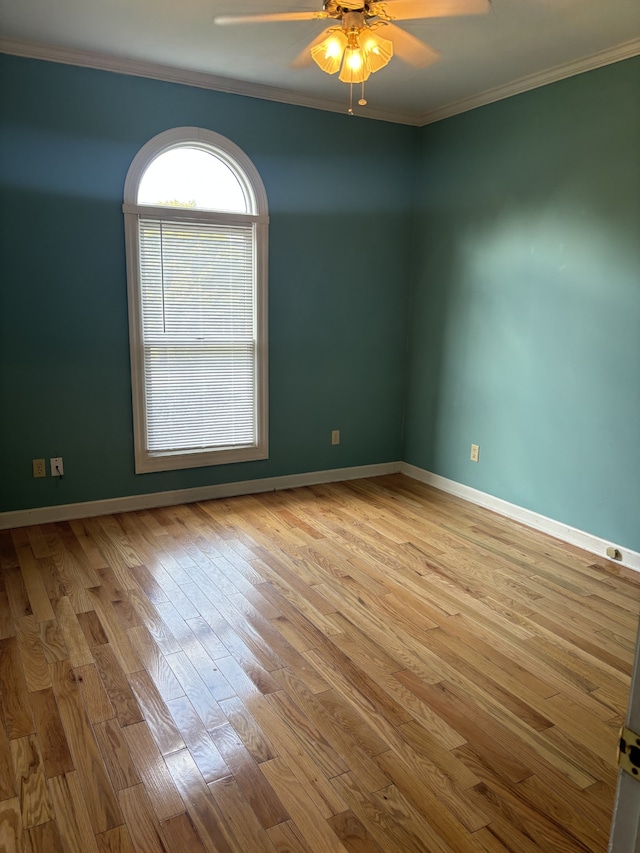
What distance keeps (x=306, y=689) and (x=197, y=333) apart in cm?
257

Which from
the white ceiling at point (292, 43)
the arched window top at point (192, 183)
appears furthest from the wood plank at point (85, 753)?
the white ceiling at point (292, 43)

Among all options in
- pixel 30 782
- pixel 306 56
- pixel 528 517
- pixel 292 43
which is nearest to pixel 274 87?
pixel 306 56

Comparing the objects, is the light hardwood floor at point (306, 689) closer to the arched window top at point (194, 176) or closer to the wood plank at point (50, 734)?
the wood plank at point (50, 734)

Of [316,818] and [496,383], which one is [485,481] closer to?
[496,383]

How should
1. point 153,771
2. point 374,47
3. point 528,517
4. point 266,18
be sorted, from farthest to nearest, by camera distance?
point 528,517 < point 266,18 < point 374,47 < point 153,771

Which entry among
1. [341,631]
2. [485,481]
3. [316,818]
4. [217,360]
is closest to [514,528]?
[485,481]

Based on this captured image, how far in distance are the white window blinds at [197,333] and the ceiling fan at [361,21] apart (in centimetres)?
133

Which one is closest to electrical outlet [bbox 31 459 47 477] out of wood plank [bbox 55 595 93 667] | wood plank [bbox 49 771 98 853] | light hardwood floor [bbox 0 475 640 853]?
light hardwood floor [bbox 0 475 640 853]

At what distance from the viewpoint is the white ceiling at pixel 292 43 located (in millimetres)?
2811

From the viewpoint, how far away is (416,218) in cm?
475

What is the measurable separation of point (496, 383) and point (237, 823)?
3183 millimetres

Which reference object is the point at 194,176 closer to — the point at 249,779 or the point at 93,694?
the point at 93,694

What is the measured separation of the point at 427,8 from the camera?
2.71m

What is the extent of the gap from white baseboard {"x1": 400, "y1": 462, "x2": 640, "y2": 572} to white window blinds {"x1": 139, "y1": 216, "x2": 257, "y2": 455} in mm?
1523
